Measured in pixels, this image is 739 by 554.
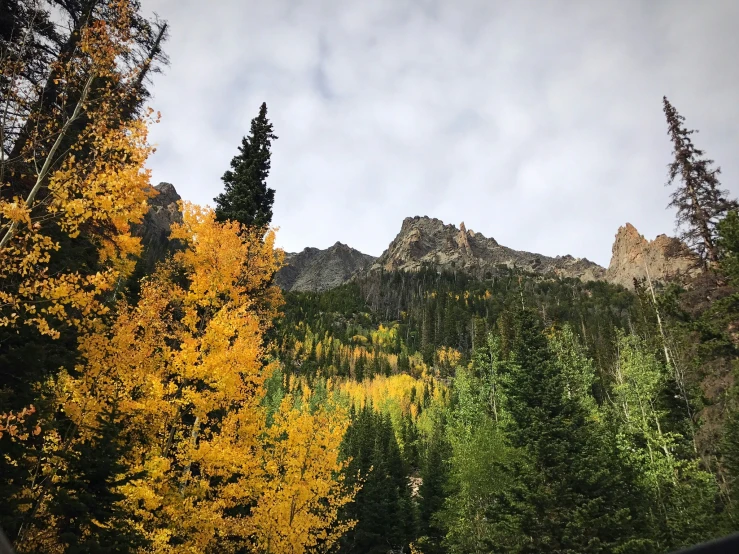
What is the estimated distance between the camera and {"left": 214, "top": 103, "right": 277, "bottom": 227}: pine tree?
20.9 metres

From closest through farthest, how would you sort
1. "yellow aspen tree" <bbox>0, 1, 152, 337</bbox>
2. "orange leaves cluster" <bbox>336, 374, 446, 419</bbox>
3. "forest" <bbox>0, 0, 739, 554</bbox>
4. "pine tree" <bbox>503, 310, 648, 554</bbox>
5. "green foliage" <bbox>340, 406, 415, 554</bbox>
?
"yellow aspen tree" <bbox>0, 1, 152, 337</bbox> < "forest" <bbox>0, 0, 739, 554</bbox> < "pine tree" <bbox>503, 310, 648, 554</bbox> < "green foliage" <bbox>340, 406, 415, 554</bbox> < "orange leaves cluster" <bbox>336, 374, 446, 419</bbox>

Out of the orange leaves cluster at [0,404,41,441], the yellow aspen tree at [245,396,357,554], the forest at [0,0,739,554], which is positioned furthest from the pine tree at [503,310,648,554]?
the orange leaves cluster at [0,404,41,441]

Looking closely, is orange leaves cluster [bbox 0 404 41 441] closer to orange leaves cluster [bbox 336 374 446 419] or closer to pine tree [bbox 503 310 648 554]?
pine tree [bbox 503 310 648 554]

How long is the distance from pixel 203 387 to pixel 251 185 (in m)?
12.2

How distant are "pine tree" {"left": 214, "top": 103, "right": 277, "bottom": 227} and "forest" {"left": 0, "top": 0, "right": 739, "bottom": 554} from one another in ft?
0.46

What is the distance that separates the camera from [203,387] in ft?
43.4

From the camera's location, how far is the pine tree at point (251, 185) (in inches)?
822

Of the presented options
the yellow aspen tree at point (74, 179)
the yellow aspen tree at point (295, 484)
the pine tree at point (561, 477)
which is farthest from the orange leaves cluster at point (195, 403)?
the pine tree at point (561, 477)

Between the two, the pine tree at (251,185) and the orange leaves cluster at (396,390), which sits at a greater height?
the orange leaves cluster at (396,390)

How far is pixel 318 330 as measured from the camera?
15850 cm

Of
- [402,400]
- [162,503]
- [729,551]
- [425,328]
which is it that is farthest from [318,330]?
[729,551]

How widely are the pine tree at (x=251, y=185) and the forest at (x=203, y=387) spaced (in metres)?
0.14

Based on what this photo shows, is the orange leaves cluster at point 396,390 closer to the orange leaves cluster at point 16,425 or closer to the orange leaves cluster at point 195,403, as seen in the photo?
the orange leaves cluster at point 195,403

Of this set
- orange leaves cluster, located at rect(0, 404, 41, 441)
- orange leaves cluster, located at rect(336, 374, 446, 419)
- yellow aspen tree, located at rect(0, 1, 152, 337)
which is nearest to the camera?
orange leaves cluster, located at rect(0, 404, 41, 441)
